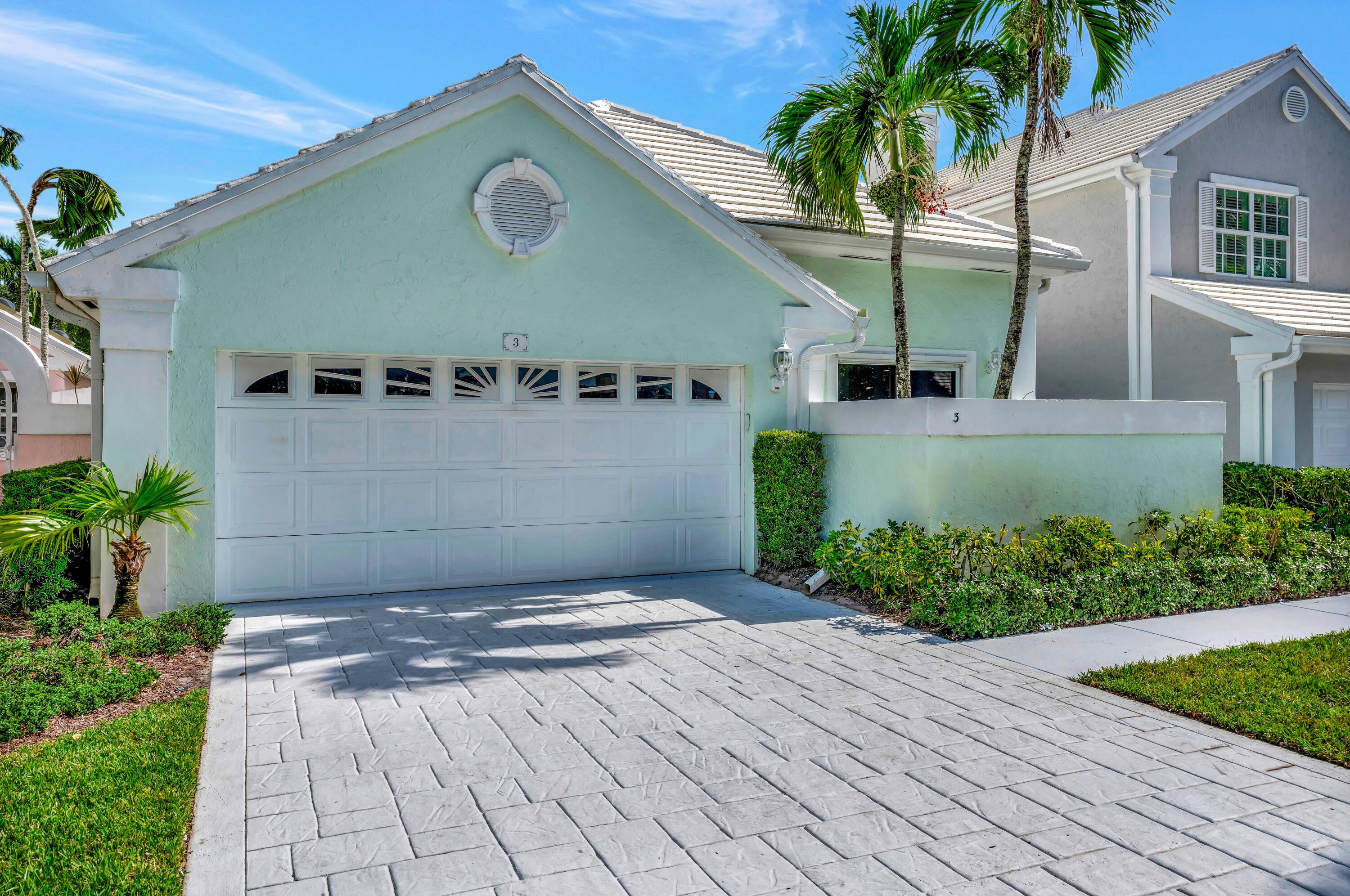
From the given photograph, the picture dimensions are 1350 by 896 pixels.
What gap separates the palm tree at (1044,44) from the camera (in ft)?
30.0

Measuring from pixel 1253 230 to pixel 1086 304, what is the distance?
322 cm

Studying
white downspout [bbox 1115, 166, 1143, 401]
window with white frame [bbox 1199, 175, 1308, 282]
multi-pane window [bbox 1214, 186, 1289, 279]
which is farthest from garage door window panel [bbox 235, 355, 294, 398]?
multi-pane window [bbox 1214, 186, 1289, 279]

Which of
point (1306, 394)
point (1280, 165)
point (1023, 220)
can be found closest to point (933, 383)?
point (1023, 220)

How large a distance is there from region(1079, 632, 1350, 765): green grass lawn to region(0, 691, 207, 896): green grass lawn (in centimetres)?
544

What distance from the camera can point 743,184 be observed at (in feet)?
41.0

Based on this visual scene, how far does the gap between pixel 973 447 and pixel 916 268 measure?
4235mm

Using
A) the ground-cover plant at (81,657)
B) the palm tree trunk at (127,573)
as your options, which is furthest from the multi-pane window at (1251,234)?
the palm tree trunk at (127,573)

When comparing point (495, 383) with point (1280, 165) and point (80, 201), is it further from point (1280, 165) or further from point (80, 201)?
point (1280, 165)

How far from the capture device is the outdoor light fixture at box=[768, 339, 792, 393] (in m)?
10.1

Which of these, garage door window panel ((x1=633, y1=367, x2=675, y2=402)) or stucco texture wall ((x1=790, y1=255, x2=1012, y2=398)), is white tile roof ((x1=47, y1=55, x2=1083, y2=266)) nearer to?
stucco texture wall ((x1=790, y1=255, x2=1012, y2=398))

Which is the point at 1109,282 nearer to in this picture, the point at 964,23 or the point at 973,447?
the point at 964,23

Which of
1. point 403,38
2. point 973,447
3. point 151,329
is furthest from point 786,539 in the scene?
point 403,38

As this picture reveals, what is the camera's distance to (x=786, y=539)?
9.88m

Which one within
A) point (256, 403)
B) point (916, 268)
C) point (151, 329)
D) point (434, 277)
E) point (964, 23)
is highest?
point (964, 23)
